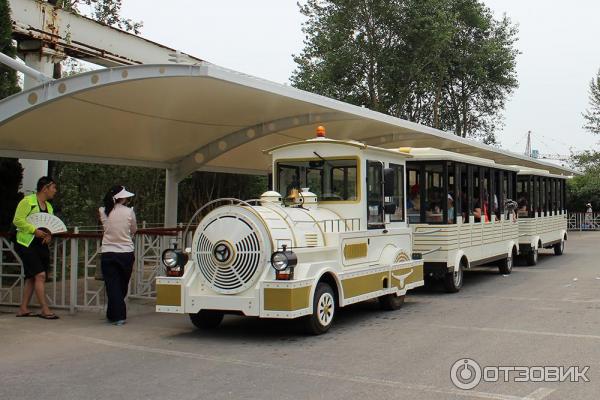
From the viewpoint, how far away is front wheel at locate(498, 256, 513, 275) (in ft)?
52.7

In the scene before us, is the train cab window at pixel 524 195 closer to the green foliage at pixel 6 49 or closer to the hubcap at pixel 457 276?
the hubcap at pixel 457 276

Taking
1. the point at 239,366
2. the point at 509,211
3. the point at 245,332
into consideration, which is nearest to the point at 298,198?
the point at 245,332

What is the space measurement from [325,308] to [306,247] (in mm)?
838

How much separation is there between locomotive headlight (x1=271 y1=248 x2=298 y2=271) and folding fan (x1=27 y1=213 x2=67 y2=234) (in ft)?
12.0

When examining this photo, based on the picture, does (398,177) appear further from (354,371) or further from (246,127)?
(354,371)

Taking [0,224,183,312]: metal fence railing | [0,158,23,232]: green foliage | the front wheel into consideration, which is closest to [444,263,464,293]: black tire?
the front wheel

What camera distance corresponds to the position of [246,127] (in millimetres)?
13031

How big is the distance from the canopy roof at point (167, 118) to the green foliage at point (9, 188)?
245cm

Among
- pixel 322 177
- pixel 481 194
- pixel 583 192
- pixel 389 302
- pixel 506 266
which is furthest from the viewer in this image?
pixel 583 192

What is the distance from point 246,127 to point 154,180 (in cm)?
1050

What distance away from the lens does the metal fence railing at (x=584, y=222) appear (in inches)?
1615

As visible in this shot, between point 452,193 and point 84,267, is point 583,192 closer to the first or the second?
point 452,193

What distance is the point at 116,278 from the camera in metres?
9.26

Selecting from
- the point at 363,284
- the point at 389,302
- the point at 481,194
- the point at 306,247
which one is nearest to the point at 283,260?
the point at 306,247
